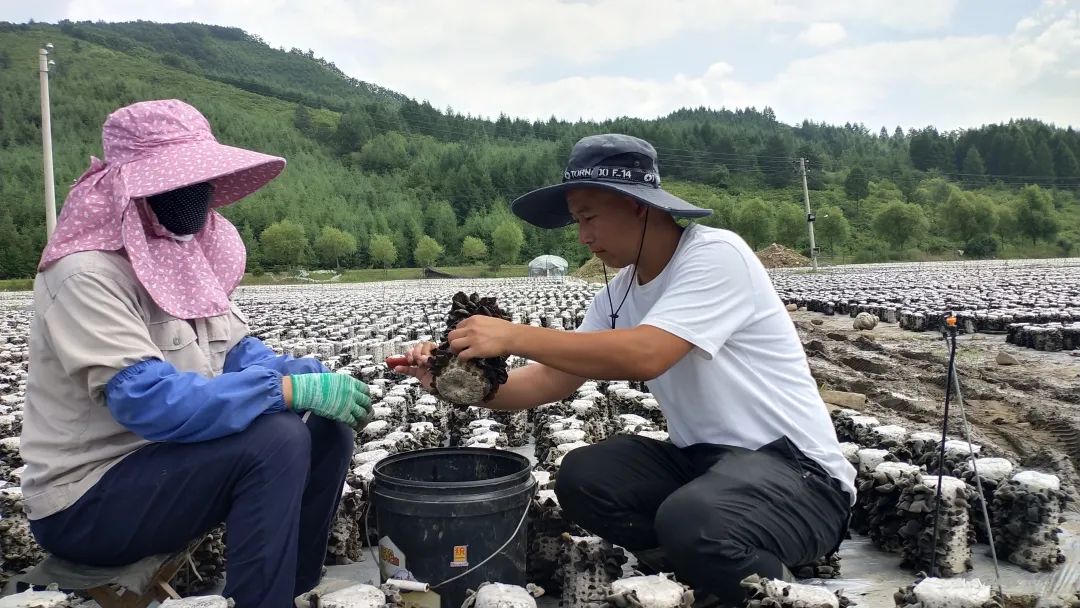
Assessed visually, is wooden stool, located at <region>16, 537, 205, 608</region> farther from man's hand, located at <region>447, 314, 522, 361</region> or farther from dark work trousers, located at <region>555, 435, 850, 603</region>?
dark work trousers, located at <region>555, 435, 850, 603</region>

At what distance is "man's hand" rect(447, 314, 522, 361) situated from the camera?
7.79ft

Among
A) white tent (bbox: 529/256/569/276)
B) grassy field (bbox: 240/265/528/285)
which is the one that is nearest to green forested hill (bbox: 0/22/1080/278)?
grassy field (bbox: 240/265/528/285)

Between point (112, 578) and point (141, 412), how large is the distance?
56 cm

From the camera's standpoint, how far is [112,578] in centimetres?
219

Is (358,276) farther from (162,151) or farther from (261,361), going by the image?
(162,151)

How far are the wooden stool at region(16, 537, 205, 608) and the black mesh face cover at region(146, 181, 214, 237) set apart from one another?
1.04 meters

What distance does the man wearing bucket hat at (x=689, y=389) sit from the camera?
2320 millimetres

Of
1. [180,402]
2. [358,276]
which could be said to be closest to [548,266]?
[358,276]

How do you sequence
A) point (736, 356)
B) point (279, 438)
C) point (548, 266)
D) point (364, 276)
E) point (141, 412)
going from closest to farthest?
point (141, 412), point (279, 438), point (736, 356), point (548, 266), point (364, 276)

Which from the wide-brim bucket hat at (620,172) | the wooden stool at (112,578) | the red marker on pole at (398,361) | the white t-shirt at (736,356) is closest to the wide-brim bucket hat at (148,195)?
the red marker on pole at (398,361)

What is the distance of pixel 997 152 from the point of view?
97.3 m

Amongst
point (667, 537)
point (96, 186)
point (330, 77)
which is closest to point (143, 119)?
point (96, 186)

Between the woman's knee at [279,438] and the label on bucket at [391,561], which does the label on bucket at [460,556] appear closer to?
the label on bucket at [391,561]

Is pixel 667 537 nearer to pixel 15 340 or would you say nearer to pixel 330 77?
pixel 15 340
